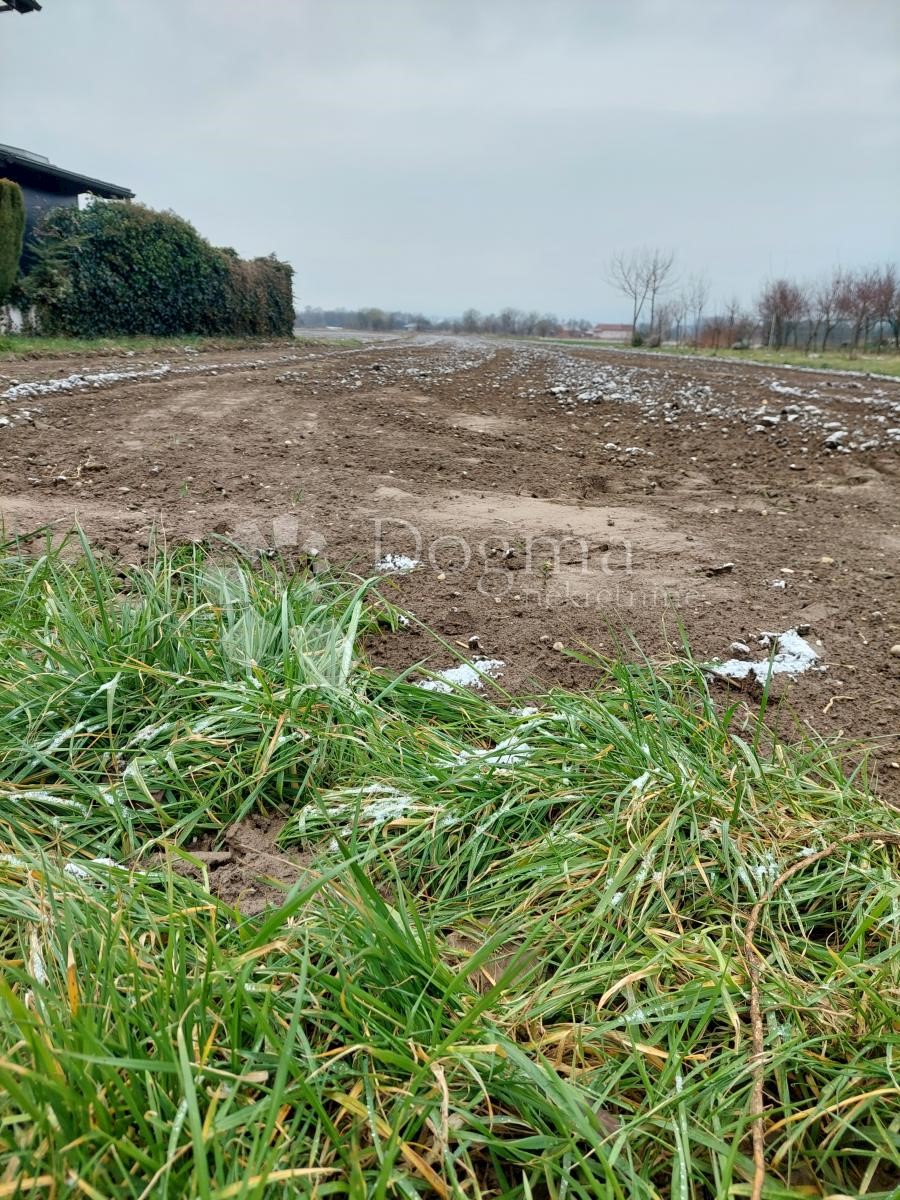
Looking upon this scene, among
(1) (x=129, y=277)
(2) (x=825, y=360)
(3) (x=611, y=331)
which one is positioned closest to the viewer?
(1) (x=129, y=277)

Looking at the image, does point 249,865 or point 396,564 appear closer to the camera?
point 249,865

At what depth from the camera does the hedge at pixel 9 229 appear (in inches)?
469

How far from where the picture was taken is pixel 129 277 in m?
15.4

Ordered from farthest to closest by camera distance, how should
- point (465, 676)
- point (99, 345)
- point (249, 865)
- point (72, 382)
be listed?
point (99, 345) < point (72, 382) < point (465, 676) < point (249, 865)

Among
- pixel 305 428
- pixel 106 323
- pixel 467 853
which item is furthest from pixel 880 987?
pixel 106 323

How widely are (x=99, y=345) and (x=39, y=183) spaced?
10180 millimetres

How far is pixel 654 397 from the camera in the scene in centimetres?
970

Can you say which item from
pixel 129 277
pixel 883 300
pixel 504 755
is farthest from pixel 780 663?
pixel 883 300

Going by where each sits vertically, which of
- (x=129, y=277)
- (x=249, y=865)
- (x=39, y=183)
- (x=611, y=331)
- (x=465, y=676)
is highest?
(x=611, y=331)

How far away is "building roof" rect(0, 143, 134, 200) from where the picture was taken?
1691 centimetres

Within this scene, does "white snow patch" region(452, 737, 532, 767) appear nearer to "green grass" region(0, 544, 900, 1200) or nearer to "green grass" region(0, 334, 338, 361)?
"green grass" region(0, 544, 900, 1200)

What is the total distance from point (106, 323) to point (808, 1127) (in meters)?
17.2

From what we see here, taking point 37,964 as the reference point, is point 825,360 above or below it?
above

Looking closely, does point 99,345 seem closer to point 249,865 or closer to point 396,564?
point 396,564
